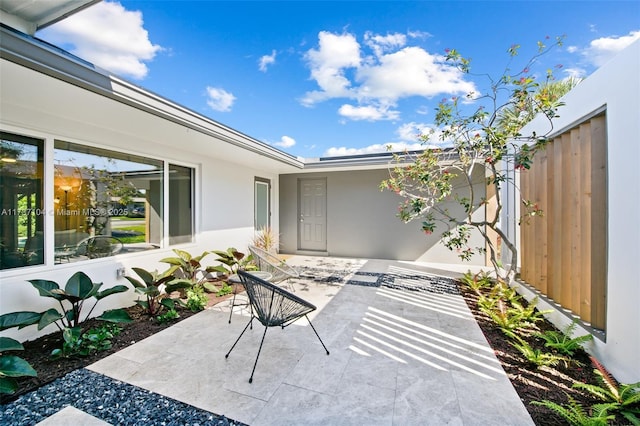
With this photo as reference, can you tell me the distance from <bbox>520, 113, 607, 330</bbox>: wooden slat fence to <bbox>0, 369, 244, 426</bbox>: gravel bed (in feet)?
11.1

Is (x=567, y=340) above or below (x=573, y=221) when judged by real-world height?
below

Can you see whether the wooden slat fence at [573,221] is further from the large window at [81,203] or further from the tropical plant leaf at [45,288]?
the large window at [81,203]

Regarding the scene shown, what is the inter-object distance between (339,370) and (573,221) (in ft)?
9.65

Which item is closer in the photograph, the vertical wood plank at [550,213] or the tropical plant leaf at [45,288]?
the tropical plant leaf at [45,288]

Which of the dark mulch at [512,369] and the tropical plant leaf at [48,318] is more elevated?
the tropical plant leaf at [48,318]

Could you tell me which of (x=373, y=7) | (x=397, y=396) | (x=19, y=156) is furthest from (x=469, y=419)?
(x=373, y=7)

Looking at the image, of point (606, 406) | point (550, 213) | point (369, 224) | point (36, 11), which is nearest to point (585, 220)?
point (550, 213)

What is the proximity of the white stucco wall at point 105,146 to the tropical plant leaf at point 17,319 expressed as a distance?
0.60 metres

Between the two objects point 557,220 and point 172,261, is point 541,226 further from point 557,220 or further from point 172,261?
point 172,261

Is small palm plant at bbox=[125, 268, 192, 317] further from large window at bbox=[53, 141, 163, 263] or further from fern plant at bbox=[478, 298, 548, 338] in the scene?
fern plant at bbox=[478, 298, 548, 338]

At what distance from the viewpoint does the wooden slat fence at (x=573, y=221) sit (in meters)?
2.52

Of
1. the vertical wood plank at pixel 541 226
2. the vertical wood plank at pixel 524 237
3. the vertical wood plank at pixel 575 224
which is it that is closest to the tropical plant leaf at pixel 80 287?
the vertical wood plank at pixel 575 224

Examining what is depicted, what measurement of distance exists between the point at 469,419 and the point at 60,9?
4.64 meters

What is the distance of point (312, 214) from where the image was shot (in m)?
8.22
